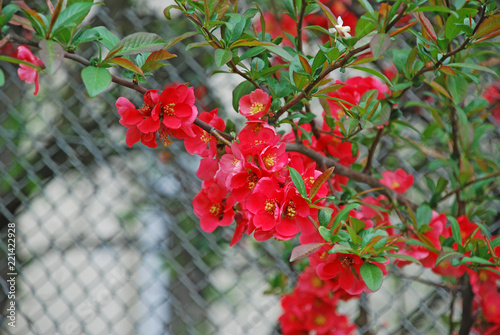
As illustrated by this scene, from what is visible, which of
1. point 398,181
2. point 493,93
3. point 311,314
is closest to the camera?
point 398,181

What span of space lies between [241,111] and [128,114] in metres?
0.13

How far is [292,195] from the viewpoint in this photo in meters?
0.51

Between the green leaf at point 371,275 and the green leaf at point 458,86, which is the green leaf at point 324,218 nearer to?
the green leaf at point 371,275

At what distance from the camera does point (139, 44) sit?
0.50 m

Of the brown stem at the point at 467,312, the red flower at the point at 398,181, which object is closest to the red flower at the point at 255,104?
the red flower at the point at 398,181

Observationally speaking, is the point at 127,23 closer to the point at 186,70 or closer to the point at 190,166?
the point at 186,70

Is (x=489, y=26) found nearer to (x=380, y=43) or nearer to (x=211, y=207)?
(x=380, y=43)

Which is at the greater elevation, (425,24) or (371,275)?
(425,24)

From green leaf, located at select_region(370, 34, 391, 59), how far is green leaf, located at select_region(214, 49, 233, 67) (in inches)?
5.7

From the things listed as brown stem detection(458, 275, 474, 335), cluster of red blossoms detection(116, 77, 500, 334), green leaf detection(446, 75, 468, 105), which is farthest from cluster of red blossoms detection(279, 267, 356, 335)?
green leaf detection(446, 75, 468, 105)

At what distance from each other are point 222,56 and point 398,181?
463mm

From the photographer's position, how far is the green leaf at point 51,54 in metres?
0.41

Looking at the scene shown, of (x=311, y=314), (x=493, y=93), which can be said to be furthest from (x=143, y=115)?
(x=493, y=93)

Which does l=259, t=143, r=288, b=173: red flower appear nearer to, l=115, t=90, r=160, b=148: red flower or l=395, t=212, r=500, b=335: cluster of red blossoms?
l=115, t=90, r=160, b=148: red flower
